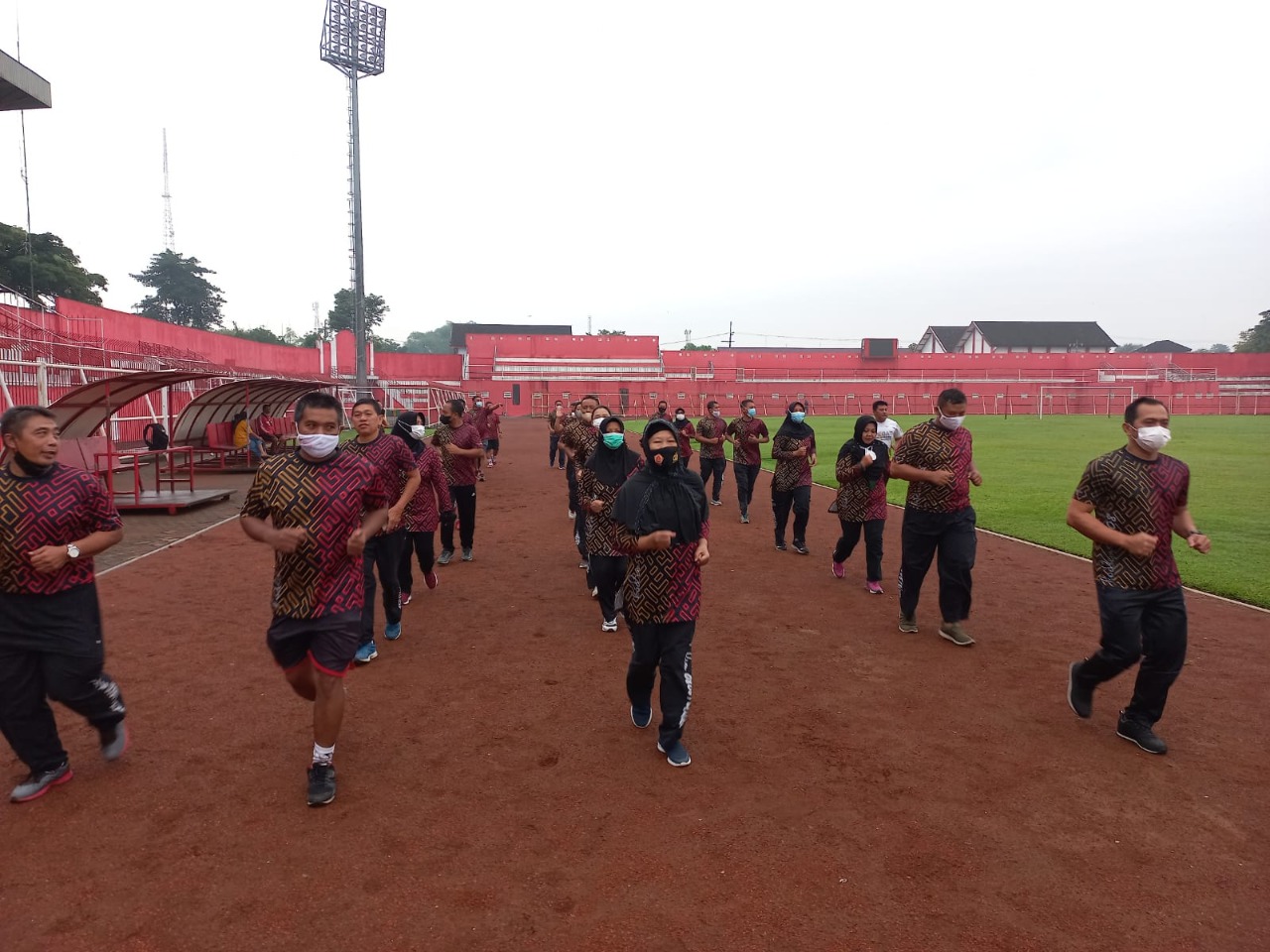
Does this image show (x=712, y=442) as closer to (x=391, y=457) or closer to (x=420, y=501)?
(x=420, y=501)

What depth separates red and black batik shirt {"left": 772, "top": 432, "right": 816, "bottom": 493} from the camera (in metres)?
8.90

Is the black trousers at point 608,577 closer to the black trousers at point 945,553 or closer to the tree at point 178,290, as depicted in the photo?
the black trousers at point 945,553

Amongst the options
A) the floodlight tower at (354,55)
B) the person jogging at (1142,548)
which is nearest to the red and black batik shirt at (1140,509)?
the person jogging at (1142,548)

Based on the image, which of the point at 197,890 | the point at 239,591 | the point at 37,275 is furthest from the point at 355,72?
the point at 197,890

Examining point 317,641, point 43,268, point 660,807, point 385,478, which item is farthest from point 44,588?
point 43,268

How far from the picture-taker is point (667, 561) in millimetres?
3951

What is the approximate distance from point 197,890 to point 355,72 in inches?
1440

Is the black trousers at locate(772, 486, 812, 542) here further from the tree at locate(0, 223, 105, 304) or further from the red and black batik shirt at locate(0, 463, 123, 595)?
A: the tree at locate(0, 223, 105, 304)

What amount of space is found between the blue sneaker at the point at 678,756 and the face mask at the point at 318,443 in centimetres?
238

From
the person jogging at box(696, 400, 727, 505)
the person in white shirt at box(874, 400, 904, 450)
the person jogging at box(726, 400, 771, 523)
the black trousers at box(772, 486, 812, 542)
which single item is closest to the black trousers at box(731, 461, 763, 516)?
the person jogging at box(726, 400, 771, 523)

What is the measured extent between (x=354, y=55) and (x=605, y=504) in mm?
34271

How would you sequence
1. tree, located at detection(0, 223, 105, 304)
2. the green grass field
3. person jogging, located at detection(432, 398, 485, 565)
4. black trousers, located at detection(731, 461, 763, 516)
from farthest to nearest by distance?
tree, located at detection(0, 223, 105, 304) < black trousers, located at detection(731, 461, 763, 516) < the green grass field < person jogging, located at detection(432, 398, 485, 565)

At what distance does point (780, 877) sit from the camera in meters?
3.11

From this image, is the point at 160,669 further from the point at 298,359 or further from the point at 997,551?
the point at 298,359
